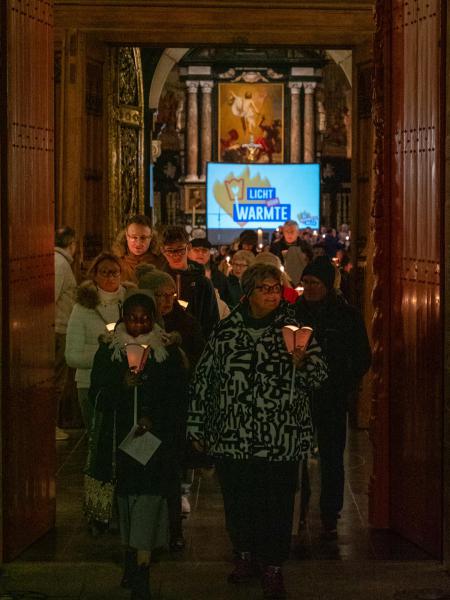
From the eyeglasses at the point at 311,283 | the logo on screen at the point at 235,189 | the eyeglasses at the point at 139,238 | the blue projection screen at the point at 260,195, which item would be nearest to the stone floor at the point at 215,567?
the eyeglasses at the point at 311,283

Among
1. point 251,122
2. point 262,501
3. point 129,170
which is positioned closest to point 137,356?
point 262,501

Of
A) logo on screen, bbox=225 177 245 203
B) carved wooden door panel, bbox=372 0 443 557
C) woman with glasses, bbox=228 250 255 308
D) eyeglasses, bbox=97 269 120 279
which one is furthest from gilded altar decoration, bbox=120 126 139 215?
logo on screen, bbox=225 177 245 203

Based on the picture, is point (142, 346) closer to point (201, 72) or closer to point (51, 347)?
point (51, 347)

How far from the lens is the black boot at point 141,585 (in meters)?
6.81

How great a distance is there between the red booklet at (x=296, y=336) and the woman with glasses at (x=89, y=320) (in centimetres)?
242

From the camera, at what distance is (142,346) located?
266 inches

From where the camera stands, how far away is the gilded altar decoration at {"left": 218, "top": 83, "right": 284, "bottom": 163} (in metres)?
46.5

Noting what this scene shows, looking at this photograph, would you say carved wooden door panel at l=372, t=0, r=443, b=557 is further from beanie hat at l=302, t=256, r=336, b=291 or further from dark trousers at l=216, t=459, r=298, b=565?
dark trousers at l=216, t=459, r=298, b=565

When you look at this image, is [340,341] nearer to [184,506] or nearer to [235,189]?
[184,506]

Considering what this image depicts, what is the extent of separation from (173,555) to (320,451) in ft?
3.88

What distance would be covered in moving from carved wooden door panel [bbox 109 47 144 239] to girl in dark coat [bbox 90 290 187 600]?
6.93 m

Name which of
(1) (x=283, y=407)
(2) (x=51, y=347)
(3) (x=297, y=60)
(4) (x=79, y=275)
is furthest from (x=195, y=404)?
(3) (x=297, y=60)

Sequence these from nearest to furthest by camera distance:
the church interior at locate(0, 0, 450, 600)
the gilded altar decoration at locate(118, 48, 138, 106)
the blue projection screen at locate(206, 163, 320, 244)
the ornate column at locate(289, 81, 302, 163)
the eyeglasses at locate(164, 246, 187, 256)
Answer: the church interior at locate(0, 0, 450, 600) → the eyeglasses at locate(164, 246, 187, 256) → the gilded altar decoration at locate(118, 48, 138, 106) → the blue projection screen at locate(206, 163, 320, 244) → the ornate column at locate(289, 81, 302, 163)

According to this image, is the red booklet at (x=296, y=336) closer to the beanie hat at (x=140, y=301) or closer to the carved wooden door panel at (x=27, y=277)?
the beanie hat at (x=140, y=301)
